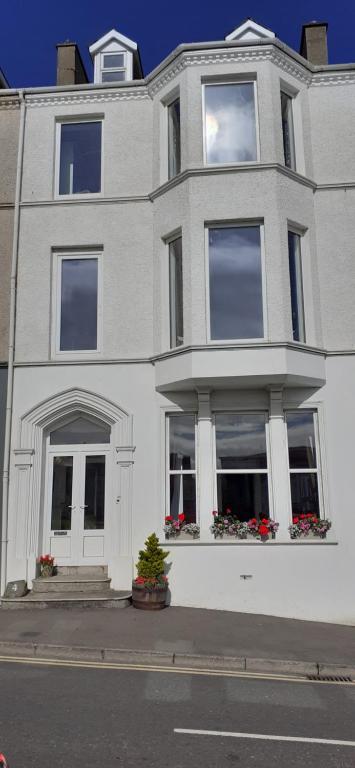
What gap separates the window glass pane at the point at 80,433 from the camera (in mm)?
11500

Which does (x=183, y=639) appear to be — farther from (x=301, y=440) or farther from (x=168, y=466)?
(x=301, y=440)

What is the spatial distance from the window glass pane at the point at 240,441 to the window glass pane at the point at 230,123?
17.1 ft

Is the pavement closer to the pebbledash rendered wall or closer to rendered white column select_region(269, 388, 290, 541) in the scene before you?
the pebbledash rendered wall

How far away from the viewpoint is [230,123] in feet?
37.7

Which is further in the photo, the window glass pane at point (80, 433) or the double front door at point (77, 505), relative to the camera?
the window glass pane at point (80, 433)

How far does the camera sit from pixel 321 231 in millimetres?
11398

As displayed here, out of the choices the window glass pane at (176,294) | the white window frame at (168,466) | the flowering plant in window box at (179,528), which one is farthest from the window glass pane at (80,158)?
the flowering plant in window box at (179,528)

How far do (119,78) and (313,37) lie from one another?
4695 millimetres

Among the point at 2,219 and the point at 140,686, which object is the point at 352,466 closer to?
the point at 140,686

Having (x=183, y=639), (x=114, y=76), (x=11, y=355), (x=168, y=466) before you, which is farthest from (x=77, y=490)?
(x=114, y=76)

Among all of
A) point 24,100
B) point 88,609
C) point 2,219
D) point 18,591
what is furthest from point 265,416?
point 24,100

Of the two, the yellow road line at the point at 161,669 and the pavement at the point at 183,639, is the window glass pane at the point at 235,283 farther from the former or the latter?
the yellow road line at the point at 161,669

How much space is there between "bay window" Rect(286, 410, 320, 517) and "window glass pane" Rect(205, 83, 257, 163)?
535 cm

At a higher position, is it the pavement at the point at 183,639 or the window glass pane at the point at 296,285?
the window glass pane at the point at 296,285
